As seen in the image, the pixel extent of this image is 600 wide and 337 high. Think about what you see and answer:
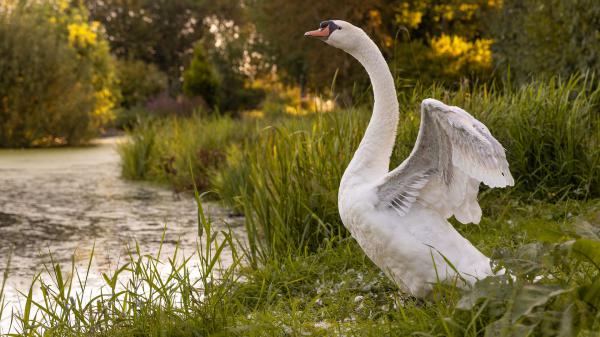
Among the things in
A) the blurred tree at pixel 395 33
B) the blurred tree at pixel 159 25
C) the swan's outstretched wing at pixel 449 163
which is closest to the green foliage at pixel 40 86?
the blurred tree at pixel 395 33

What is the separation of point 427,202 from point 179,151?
6.53 metres

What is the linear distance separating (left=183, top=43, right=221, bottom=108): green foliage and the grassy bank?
13.9 m

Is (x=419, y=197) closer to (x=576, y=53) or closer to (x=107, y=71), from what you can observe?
(x=576, y=53)

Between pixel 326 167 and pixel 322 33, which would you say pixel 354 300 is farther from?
pixel 326 167

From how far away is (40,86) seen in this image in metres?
13.8

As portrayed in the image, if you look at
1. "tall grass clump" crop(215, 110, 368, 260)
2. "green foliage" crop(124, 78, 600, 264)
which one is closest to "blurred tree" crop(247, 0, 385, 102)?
"green foliage" crop(124, 78, 600, 264)

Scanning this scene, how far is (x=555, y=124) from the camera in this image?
5.25 meters

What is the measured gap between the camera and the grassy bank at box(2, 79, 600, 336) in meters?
2.19

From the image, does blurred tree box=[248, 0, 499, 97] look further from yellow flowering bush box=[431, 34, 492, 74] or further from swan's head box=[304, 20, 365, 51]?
swan's head box=[304, 20, 365, 51]

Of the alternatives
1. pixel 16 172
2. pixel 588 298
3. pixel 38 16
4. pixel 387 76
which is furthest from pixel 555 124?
pixel 38 16

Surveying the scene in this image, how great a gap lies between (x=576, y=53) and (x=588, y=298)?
17.5 feet

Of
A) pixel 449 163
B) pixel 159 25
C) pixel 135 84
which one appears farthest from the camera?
pixel 159 25

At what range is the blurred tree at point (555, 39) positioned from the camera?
6746 millimetres

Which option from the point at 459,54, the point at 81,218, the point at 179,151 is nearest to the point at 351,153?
the point at 81,218
